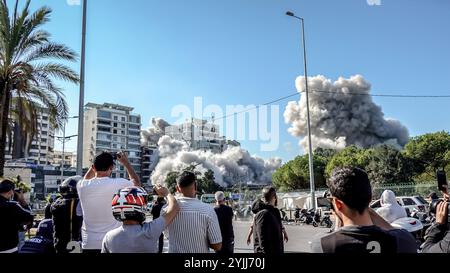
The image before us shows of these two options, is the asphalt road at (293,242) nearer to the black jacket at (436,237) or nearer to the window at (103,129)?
the black jacket at (436,237)

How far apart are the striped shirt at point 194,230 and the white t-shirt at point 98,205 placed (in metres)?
0.59

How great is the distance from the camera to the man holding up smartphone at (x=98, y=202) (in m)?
3.72

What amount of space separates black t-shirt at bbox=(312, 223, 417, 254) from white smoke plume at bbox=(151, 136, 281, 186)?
4289 inches

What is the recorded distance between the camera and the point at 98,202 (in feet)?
12.3

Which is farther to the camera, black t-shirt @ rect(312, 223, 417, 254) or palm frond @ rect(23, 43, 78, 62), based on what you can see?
palm frond @ rect(23, 43, 78, 62)

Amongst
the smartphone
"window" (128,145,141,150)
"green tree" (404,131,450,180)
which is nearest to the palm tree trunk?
the smartphone

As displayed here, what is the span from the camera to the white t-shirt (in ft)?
12.2

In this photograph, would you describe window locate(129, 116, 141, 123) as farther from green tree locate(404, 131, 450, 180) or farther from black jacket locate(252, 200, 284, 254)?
black jacket locate(252, 200, 284, 254)

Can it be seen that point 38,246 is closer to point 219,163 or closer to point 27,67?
point 27,67

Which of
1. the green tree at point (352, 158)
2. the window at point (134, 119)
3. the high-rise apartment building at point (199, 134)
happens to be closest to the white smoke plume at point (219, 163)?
the high-rise apartment building at point (199, 134)

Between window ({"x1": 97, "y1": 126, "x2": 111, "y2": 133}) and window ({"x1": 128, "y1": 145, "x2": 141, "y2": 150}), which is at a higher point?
window ({"x1": 97, "y1": 126, "x2": 111, "y2": 133})

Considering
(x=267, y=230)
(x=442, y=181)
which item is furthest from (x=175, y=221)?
(x=442, y=181)
